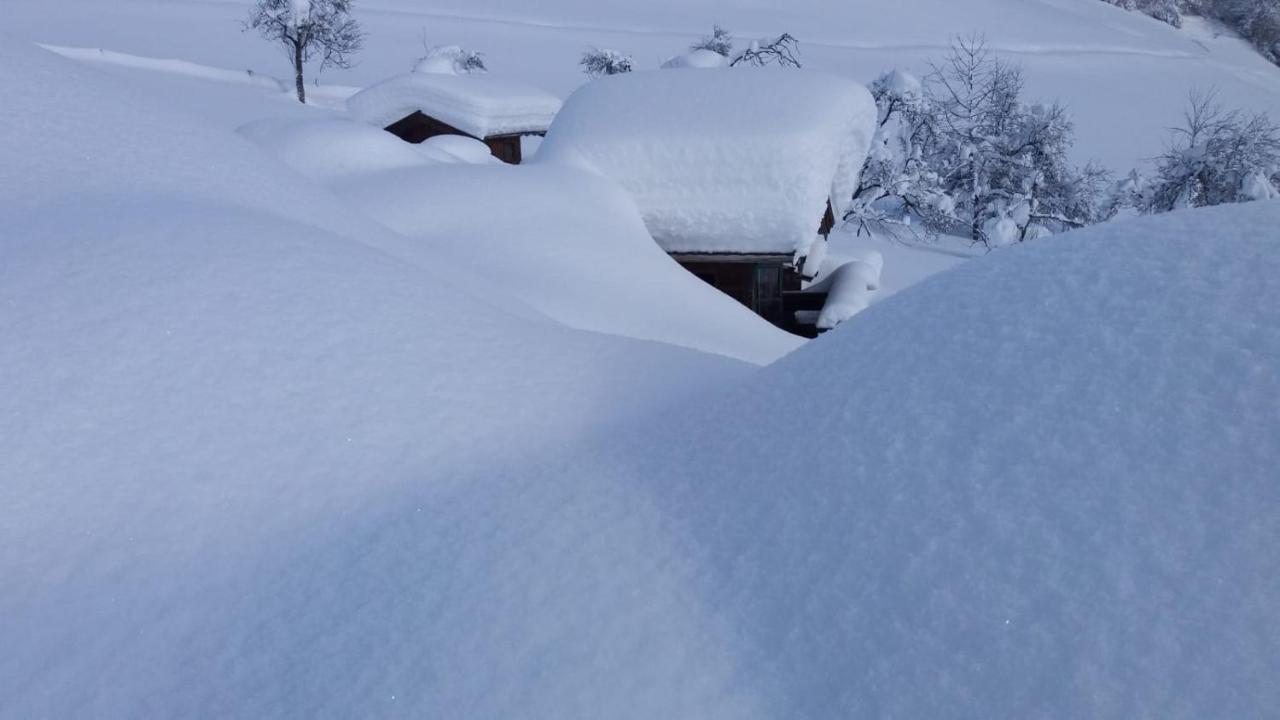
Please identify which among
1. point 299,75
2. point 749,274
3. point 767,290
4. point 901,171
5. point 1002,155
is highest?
point 299,75

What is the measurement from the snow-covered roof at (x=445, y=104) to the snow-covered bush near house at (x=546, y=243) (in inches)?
240

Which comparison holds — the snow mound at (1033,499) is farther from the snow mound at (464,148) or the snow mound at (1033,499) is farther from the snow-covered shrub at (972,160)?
the snow-covered shrub at (972,160)

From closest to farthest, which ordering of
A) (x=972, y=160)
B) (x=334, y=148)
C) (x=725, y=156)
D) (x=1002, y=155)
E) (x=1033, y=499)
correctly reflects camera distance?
1. (x=1033, y=499)
2. (x=334, y=148)
3. (x=725, y=156)
4. (x=972, y=160)
5. (x=1002, y=155)

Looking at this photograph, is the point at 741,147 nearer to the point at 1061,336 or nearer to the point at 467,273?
the point at 467,273

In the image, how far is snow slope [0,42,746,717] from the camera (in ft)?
3.98

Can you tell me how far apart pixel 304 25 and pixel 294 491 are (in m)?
31.4

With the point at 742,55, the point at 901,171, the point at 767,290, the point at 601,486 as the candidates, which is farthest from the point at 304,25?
the point at 601,486

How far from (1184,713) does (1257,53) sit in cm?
7035

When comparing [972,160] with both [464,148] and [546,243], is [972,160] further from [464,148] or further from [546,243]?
[546,243]

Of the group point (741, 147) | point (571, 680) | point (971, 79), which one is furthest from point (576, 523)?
point (971, 79)

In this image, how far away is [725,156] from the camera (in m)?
6.36

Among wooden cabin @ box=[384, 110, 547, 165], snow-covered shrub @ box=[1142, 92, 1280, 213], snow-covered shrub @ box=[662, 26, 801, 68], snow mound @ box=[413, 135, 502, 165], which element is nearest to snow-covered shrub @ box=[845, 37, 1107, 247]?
snow-covered shrub @ box=[1142, 92, 1280, 213]

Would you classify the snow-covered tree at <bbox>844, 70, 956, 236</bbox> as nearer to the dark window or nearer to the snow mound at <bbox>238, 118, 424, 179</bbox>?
the dark window

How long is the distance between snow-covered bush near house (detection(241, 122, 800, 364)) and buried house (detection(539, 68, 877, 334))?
0.45 meters
